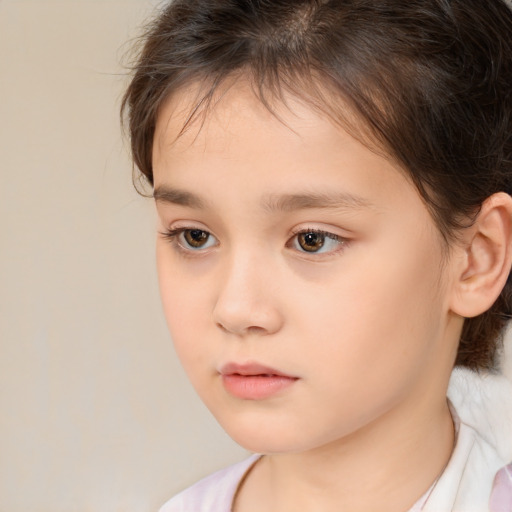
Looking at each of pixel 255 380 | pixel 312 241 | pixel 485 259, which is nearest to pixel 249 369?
pixel 255 380

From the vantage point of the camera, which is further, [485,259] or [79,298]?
[79,298]

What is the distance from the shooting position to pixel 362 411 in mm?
1089

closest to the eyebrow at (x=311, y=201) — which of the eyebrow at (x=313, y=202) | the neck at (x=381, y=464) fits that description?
the eyebrow at (x=313, y=202)

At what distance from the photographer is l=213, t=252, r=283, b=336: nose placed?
1.02 metres

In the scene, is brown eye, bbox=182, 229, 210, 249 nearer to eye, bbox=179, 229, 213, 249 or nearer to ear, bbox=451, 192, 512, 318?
eye, bbox=179, 229, 213, 249

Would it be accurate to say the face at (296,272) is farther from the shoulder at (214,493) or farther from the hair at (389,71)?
the shoulder at (214,493)

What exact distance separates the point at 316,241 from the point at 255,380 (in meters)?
0.16

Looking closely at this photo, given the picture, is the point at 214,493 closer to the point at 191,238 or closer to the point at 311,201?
the point at 191,238

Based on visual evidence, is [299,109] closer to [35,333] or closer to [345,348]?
[345,348]

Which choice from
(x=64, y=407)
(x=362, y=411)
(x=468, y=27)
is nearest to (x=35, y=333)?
(x=64, y=407)

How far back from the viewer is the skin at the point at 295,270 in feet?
3.34

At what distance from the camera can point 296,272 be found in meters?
1.04

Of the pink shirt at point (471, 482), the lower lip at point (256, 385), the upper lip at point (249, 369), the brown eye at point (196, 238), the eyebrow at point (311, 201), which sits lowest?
the pink shirt at point (471, 482)

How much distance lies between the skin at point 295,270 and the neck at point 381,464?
0.05 m
